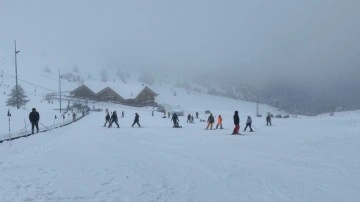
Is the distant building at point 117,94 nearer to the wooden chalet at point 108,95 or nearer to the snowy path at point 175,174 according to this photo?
the wooden chalet at point 108,95

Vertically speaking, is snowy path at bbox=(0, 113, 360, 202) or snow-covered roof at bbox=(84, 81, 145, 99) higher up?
snow-covered roof at bbox=(84, 81, 145, 99)

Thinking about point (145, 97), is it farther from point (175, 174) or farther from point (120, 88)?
point (175, 174)

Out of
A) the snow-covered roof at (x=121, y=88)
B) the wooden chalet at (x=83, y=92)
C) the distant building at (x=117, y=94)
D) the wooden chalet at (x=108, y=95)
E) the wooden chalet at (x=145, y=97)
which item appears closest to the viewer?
the distant building at (x=117, y=94)

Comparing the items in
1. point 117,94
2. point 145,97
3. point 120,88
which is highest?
point 120,88

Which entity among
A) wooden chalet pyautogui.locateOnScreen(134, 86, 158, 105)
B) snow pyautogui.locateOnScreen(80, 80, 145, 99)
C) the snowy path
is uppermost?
snow pyautogui.locateOnScreen(80, 80, 145, 99)

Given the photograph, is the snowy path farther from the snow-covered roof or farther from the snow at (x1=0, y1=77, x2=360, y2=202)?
the snow-covered roof

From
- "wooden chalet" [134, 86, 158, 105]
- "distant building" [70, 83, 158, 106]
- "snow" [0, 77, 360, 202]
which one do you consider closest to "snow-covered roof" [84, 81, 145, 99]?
"distant building" [70, 83, 158, 106]

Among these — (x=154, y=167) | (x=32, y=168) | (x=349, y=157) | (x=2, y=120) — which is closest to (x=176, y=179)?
(x=154, y=167)

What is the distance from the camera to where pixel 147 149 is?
16000mm

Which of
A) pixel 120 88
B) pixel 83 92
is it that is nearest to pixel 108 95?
pixel 120 88

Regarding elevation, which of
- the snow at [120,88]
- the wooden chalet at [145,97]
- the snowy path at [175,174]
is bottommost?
the snowy path at [175,174]

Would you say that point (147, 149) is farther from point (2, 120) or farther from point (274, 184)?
point (2, 120)

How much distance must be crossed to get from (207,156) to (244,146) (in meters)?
4.14

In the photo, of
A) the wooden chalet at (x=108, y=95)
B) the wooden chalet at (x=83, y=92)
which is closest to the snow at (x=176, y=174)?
the wooden chalet at (x=108, y=95)
